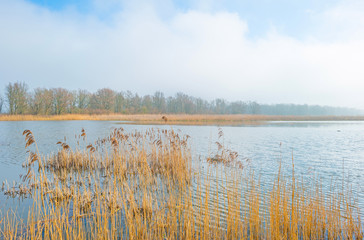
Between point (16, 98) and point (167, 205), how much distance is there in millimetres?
42779

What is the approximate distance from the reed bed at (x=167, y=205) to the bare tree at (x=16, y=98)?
3717 centimetres

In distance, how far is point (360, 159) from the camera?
29.8 ft

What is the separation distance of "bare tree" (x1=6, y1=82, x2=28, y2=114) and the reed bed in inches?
1464

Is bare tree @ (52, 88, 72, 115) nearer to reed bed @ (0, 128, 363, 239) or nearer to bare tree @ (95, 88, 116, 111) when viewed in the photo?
bare tree @ (95, 88, 116, 111)

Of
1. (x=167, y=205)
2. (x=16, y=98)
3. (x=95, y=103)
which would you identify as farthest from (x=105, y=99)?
(x=167, y=205)

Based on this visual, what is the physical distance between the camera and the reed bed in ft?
9.73

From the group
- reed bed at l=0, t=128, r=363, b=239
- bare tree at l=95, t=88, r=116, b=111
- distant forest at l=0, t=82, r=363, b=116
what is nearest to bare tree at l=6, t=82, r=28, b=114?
distant forest at l=0, t=82, r=363, b=116

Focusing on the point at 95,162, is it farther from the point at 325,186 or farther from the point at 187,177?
the point at 325,186

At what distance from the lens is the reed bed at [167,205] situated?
2.97 m

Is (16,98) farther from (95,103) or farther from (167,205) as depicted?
(167,205)

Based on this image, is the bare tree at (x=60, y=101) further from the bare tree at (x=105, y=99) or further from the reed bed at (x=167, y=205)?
the reed bed at (x=167, y=205)

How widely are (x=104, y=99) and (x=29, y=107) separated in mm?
13901

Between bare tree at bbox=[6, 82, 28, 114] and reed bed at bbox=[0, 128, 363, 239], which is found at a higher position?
bare tree at bbox=[6, 82, 28, 114]

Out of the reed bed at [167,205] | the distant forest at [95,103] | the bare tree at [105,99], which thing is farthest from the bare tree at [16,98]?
the reed bed at [167,205]
